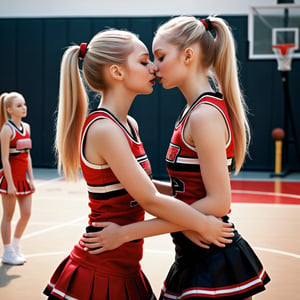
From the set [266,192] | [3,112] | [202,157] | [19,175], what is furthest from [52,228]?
[202,157]

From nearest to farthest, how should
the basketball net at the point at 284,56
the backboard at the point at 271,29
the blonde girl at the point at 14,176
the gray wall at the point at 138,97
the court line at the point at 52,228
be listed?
the blonde girl at the point at 14,176 → the court line at the point at 52,228 → the basketball net at the point at 284,56 → the backboard at the point at 271,29 → the gray wall at the point at 138,97

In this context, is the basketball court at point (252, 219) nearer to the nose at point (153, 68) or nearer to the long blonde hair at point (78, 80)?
the long blonde hair at point (78, 80)

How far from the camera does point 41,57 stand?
11.4 meters

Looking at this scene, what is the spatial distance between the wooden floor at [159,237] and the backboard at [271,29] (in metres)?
2.76

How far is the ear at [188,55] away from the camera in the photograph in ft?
6.95

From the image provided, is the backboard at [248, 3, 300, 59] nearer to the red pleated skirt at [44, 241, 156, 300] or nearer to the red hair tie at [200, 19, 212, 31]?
the red hair tie at [200, 19, 212, 31]

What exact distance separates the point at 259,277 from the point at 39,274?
249 centimetres

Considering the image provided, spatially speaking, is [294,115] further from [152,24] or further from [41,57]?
[41,57]

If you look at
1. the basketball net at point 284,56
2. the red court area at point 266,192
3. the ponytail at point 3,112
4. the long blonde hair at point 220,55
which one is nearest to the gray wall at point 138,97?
the basketball net at point 284,56

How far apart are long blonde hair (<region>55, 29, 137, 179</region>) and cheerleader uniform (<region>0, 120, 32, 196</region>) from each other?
8.34 ft

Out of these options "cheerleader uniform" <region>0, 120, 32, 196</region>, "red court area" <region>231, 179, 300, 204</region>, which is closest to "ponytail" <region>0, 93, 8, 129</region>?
"cheerleader uniform" <region>0, 120, 32, 196</region>

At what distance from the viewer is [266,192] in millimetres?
7965

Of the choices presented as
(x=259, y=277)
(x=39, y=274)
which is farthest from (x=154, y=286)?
(x=259, y=277)

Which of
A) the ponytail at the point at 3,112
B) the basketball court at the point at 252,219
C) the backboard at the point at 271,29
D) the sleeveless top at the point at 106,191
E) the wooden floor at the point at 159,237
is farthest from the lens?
the backboard at the point at 271,29
